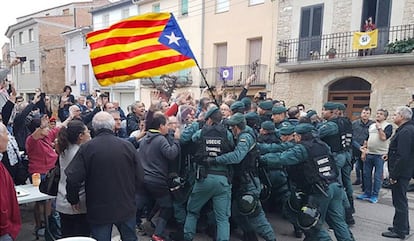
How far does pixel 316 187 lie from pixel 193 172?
1.59 meters

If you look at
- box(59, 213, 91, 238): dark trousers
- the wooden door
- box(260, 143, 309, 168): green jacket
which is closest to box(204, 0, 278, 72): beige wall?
the wooden door

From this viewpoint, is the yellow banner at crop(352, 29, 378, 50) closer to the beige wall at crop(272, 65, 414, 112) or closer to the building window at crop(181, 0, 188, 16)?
the beige wall at crop(272, 65, 414, 112)

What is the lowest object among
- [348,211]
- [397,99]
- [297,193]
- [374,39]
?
[348,211]

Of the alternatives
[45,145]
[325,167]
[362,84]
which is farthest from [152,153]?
[362,84]

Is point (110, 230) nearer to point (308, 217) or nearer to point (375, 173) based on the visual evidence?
point (308, 217)

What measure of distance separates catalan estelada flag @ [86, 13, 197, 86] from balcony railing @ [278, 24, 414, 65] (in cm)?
965

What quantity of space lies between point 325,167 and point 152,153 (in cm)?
208

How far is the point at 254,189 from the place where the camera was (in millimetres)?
4145

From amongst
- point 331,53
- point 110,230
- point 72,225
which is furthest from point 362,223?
point 331,53

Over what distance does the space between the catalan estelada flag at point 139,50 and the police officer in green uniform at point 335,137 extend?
2264mm

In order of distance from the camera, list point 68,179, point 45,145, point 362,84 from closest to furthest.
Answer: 1. point 68,179
2. point 45,145
3. point 362,84

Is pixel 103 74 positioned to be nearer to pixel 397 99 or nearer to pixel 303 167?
pixel 303 167

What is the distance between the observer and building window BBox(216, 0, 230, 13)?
17766mm

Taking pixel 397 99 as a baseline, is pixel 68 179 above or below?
below
